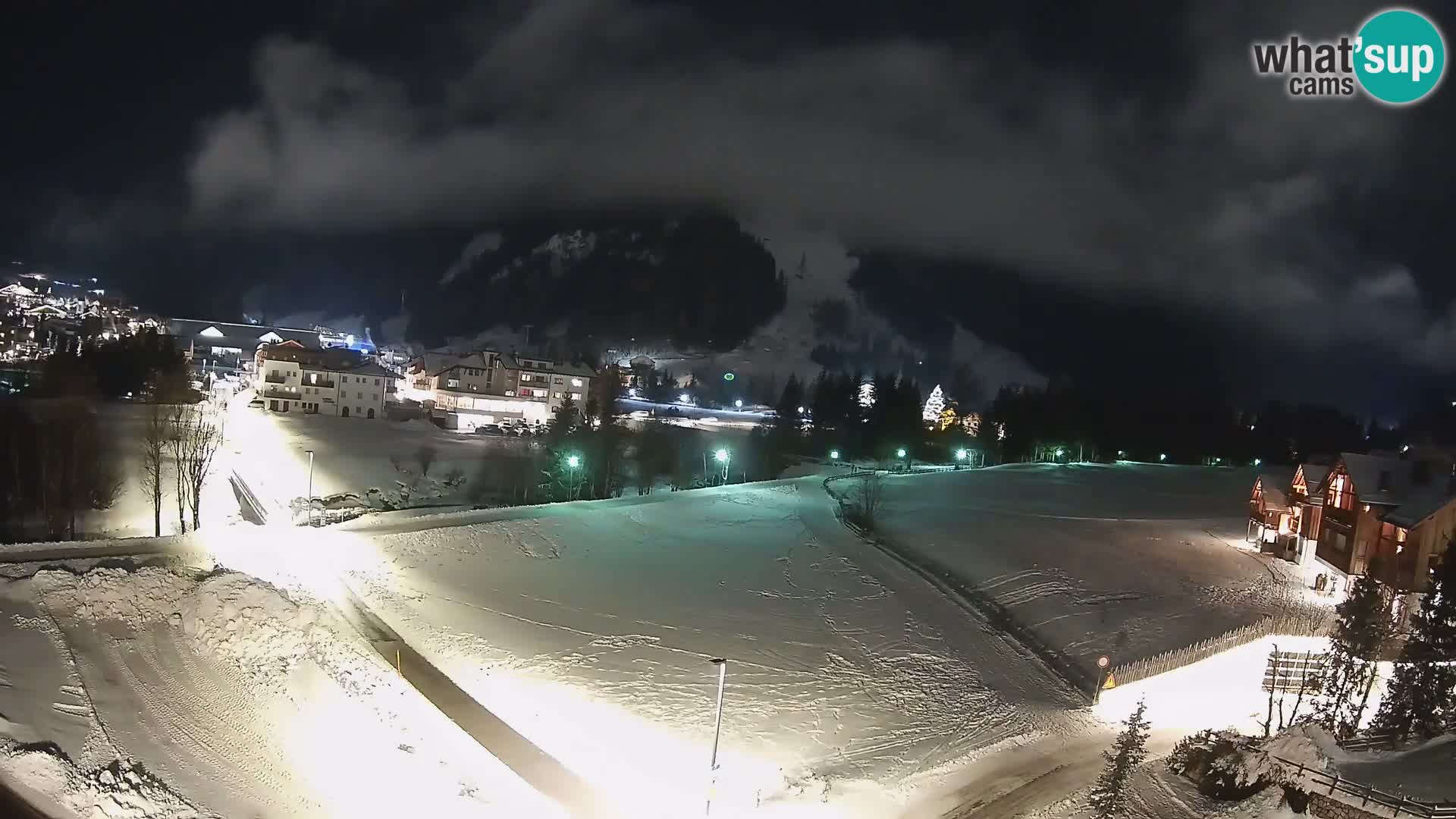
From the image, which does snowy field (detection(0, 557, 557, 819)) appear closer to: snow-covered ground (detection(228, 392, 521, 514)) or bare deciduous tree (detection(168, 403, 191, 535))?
bare deciduous tree (detection(168, 403, 191, 535))

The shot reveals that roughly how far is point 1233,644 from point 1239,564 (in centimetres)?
1185

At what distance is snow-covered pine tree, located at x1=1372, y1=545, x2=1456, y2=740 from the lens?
1645cm

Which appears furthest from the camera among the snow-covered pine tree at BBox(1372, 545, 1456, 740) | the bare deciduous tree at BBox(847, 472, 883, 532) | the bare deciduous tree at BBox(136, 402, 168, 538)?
the bare deciduous tree at BBox(847, 472, 883, 532)

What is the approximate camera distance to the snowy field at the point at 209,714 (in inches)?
420

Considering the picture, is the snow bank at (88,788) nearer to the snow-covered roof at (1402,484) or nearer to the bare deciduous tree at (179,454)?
the bare deciduous tree at (179,454)

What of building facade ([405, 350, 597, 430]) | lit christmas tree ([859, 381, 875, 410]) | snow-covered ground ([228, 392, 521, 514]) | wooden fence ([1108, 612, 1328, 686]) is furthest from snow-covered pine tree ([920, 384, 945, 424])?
wooden fence ([1108, 612, 1328, 686])

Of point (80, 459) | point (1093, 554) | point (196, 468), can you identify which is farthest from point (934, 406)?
point (80, 459)

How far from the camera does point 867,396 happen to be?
9488 cm

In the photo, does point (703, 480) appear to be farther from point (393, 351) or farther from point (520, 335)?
point (520, 335)

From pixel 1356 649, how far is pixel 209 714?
2191cm

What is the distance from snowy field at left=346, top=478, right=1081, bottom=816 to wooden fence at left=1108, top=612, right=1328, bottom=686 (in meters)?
1.93

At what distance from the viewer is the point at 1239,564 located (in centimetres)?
3309

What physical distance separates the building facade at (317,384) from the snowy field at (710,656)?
127 ft

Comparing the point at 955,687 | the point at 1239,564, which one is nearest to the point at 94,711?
the point at 955,687
